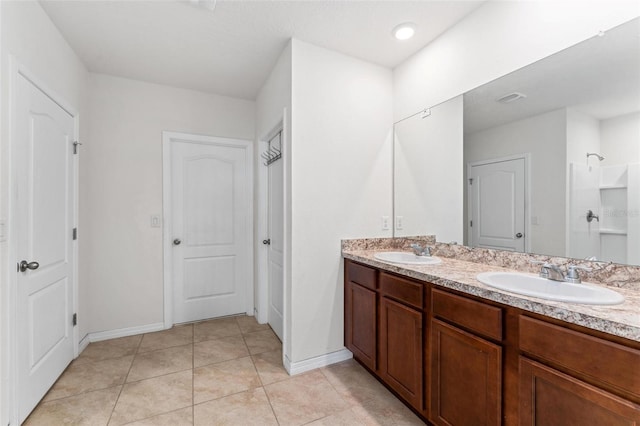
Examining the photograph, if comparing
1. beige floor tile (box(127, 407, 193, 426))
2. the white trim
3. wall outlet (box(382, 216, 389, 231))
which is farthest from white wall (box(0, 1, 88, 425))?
wall outlet (box(382, 216, 389, 231))

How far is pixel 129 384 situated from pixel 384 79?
3164mm

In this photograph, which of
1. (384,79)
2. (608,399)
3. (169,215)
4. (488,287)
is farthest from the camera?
(169,215)

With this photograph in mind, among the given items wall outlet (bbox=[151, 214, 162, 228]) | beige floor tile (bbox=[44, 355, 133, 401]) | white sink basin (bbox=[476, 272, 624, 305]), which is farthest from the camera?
wall outlet (bbox=[151, 214, 162, 228])

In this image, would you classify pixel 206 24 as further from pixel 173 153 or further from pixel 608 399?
pixel 608 399

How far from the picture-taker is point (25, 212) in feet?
5.55

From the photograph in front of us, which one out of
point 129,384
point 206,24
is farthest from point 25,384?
point 206,24

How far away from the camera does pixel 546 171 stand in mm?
1535

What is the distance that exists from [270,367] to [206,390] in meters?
0.49

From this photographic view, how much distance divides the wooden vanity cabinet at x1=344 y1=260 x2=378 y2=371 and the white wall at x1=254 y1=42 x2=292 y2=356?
48cm

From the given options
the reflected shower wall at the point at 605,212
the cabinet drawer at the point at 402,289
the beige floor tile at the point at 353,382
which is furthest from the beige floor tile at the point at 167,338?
the reflected shower wall at the point at 605,212

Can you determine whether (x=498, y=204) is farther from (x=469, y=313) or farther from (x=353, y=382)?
(x=353, y=382)

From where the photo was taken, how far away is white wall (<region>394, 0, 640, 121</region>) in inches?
53.2

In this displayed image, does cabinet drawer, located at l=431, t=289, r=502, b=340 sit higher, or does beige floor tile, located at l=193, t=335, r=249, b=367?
cabinet drawer, located at l=431, t=289, r=502, b=340

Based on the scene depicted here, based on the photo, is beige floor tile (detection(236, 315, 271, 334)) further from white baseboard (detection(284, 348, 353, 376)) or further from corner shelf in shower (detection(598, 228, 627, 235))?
corner shelf in shower (detection(598, 228, 627, 235))
